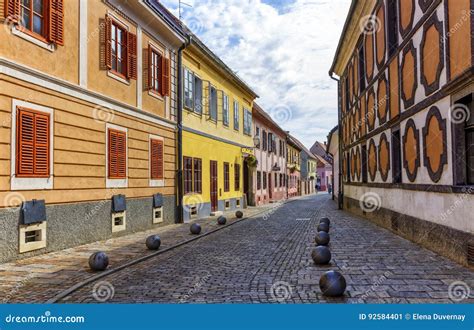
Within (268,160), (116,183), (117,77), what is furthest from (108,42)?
(268,160)

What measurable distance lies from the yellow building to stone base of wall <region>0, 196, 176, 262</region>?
411cm

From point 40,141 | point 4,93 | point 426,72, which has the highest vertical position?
point 426,72

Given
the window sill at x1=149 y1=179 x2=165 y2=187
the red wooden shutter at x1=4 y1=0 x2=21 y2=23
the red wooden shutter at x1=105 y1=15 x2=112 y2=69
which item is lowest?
the window sill at x1=149 y1=179 x2=165 y2=187

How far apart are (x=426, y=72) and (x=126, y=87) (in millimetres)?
8206

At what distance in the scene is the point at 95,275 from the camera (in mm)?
6996

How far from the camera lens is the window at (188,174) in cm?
1708

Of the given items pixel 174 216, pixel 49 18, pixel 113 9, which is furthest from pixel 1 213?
pixel 174 216

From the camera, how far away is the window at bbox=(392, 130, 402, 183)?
12716 mm

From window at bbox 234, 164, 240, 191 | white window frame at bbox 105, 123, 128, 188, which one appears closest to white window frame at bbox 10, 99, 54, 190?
white window frame at bbox 105, 123, 128, 188

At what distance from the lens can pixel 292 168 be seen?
157 ft

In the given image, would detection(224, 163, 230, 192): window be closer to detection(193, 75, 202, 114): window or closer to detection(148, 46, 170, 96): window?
detection(193, 75, 202, 114): window

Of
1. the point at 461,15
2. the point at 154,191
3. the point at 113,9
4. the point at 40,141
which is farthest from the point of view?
the point at 154,191

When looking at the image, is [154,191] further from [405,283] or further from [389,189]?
[405,283]

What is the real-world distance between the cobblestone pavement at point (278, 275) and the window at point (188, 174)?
20.3 feet
